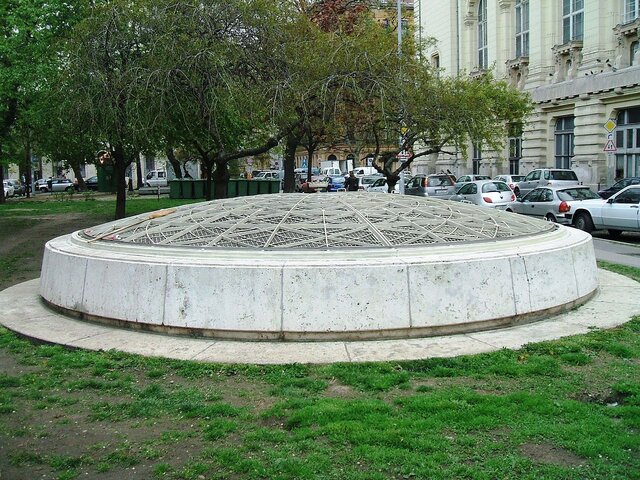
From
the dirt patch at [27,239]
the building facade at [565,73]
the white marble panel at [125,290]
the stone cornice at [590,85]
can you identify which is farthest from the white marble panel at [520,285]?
the stone cornice at [590,85]

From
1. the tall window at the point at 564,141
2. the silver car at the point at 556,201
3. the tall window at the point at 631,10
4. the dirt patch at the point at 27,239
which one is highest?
the tall window at the point at 631,10

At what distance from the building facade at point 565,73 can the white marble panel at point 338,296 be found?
69.8ft

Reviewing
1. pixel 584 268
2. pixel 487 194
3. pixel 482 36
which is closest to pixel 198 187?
pixel 487 194

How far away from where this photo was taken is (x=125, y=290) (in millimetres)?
7469

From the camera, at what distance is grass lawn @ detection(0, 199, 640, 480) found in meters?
4.23

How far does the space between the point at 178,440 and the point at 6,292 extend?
6523mm

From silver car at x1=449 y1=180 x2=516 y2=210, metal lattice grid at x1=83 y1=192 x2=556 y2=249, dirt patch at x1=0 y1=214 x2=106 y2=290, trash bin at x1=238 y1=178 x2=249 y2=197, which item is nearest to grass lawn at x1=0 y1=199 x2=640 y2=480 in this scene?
metal lattice grid at x1=83 y1=192 x2=556 y2=249

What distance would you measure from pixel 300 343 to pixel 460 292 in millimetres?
1785

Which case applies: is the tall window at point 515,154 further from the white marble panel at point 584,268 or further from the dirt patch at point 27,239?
the white marble panel at point 584,268

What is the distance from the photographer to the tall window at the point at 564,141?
3953cm

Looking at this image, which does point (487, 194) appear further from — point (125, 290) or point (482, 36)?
point (482, 36)

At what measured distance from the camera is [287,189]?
2308cm

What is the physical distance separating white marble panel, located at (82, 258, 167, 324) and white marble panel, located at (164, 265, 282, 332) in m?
0.17

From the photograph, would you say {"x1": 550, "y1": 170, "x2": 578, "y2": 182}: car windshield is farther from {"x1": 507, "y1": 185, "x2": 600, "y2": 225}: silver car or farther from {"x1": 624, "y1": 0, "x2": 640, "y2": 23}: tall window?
{"x1": 507, "y1": 185, "x2": 600, "y2": 225}: silver car
